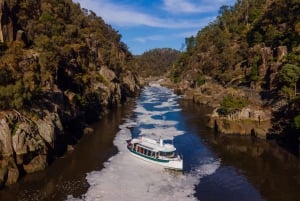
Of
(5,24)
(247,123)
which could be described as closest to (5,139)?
(5,24)

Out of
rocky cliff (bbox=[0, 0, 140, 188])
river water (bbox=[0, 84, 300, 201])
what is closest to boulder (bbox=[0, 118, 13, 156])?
rocky cliff (bbox=[0, 0, 140, 188])


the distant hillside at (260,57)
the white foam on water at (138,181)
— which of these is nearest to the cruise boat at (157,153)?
the white foam on water at (138,181)

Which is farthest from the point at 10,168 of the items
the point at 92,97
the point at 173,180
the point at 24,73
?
the point at 92,97

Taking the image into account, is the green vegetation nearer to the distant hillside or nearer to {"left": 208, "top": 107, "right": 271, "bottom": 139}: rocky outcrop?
{"left": 208, "top": 107, "right": 271, "bottom": 139}: rocky outcrop

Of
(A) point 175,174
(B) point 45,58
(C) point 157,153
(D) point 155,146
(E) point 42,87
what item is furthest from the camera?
(B) point 45,58

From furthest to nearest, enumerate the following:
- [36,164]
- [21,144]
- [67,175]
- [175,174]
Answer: [36,164] → [175,174] → [67,175] → [21,144]

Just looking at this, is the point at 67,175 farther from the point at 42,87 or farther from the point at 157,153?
the point at 42,87

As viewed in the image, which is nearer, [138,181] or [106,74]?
[138,181]

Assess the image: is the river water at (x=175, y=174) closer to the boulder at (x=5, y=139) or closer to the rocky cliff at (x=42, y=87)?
the rocky cliff at (x=42, y=87)
